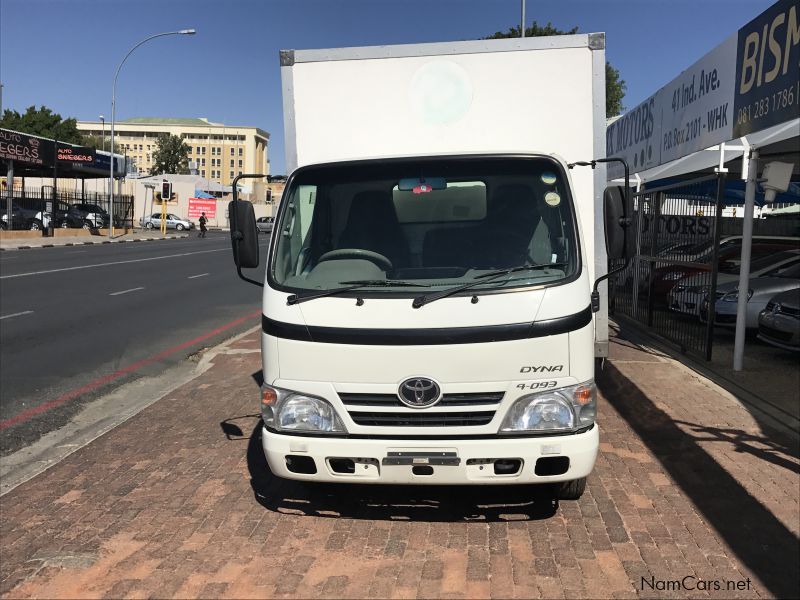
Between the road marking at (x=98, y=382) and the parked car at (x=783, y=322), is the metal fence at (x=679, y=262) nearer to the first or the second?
the parked car at (x=783, y=322)

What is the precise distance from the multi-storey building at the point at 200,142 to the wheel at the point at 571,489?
165 m

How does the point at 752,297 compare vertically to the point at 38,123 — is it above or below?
below

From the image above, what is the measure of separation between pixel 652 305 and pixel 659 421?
227 inches

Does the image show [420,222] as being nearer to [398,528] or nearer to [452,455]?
[452,455]

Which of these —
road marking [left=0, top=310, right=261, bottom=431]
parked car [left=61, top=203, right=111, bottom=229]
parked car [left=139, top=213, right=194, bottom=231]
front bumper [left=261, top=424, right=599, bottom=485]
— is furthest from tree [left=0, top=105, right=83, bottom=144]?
front bumper [left=261, top=424, right=599, bottom=485]

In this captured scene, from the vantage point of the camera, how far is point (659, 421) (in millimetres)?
6504

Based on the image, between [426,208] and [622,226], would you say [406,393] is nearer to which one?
[426,208]

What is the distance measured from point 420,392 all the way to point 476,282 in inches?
27.0

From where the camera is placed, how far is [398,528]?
14.4 feet

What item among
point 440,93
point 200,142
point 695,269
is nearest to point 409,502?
point 440,93

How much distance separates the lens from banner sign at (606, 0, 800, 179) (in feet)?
25.3

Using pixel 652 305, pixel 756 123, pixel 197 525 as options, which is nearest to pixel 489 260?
pixel 197 525

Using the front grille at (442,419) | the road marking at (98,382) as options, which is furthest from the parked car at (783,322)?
the road marking at (98,382)

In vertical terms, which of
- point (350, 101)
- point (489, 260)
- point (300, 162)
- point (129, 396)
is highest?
point (350, 101)
